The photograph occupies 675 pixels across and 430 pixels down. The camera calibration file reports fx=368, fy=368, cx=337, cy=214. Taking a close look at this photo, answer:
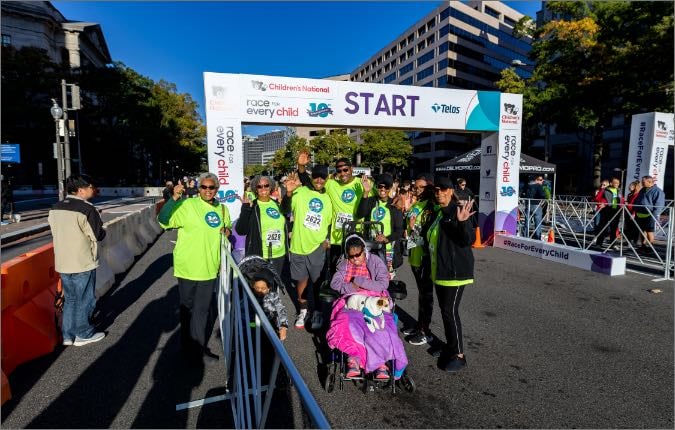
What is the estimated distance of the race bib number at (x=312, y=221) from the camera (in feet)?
15.7

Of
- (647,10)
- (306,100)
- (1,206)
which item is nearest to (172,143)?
(1,206)

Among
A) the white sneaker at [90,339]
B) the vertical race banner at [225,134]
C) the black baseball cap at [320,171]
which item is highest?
the vertical race banner at [225,134]

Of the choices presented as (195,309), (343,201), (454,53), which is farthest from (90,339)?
(454,53)

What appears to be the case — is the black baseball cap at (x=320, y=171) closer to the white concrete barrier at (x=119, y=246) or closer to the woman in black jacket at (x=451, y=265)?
the woman in black jacket at (x=451, y=265)

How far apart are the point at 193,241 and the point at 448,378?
2.88 m

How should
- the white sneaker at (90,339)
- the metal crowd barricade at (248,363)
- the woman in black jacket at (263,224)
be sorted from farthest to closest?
the woman in black jacket at (263,224)
the white sneaker at (90,339)
the metal crowd barricade at (248,363)

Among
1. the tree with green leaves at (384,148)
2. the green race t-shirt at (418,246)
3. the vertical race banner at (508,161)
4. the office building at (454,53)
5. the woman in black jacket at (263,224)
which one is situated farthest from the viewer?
the office building at (454,53)

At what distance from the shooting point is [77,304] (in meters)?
4.10

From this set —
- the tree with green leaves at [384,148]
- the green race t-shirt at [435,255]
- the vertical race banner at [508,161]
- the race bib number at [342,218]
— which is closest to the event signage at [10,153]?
the race bib number at [342,218]

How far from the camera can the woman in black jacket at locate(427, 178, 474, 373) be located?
3617mm

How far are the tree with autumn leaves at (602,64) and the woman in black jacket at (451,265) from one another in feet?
76.8

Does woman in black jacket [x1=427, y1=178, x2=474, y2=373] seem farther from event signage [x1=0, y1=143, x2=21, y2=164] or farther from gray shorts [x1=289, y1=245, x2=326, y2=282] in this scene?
event signage [x1=0, y1=143, x2=21, y2=164]

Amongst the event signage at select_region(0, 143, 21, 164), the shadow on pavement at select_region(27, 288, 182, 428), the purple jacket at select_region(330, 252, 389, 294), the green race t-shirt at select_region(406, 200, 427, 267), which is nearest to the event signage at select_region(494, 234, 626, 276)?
the green race t-shirt at select_region(406, 200, 427, 267)

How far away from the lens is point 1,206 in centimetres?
1382
